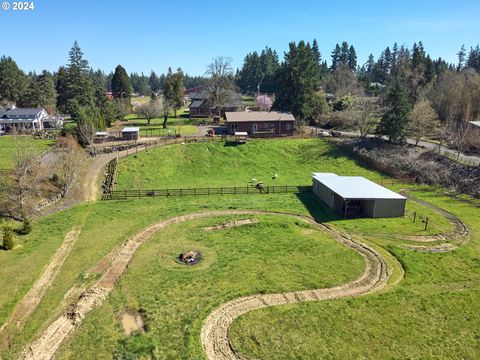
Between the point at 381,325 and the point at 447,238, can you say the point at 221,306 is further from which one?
the point at 447,238

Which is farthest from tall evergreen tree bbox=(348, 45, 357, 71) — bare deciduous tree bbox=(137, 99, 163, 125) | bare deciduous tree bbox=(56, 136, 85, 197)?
bare deciduous tree bbox=(56, 136, 85, 197)

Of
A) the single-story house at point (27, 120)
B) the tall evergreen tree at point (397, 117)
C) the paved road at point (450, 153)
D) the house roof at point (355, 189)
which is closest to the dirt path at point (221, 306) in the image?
the house roof at point (355, 189)

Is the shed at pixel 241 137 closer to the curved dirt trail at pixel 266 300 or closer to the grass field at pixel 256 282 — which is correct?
the grass field at pixel 256 282

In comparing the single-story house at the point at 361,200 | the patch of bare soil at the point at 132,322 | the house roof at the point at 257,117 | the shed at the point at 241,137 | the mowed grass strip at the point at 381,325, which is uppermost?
the house roof at the point at 257,117

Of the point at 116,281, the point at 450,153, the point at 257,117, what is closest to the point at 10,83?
the point at 257,117

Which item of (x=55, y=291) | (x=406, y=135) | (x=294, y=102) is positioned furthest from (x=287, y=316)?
(x=294, y=102)

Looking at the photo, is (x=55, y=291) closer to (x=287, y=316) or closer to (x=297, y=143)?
(x=287, y=316)
